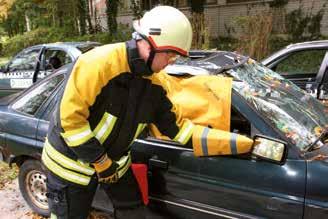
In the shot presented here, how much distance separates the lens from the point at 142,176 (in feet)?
9.34

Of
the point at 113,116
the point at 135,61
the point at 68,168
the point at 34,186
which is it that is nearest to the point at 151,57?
the point at 135,61

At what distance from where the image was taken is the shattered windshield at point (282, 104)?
8.82ft

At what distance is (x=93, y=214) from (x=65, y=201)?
1435 millimetres

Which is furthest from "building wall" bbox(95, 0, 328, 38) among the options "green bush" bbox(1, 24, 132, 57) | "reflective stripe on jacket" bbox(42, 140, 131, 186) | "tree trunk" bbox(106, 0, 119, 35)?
"reflective stripe on jacket" bbox(42, 140, 131, 186)

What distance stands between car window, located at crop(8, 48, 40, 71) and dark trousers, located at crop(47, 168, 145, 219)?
564cm

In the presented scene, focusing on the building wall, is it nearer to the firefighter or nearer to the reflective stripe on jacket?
the firefighter

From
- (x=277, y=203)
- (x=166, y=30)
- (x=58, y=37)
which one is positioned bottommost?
(x=58, y=37)

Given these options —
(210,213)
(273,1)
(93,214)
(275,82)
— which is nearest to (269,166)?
(210,213)

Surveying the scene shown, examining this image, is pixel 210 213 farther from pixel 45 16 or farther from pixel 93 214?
pixel 45 16

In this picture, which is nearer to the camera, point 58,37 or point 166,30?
point 166,30

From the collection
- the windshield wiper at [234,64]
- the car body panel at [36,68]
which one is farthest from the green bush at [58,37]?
the windshield wiper at [234,64]

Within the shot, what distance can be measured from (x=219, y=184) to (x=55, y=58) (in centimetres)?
547

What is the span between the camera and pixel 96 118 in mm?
2326

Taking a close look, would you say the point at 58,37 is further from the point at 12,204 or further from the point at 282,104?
the point at 282,104
